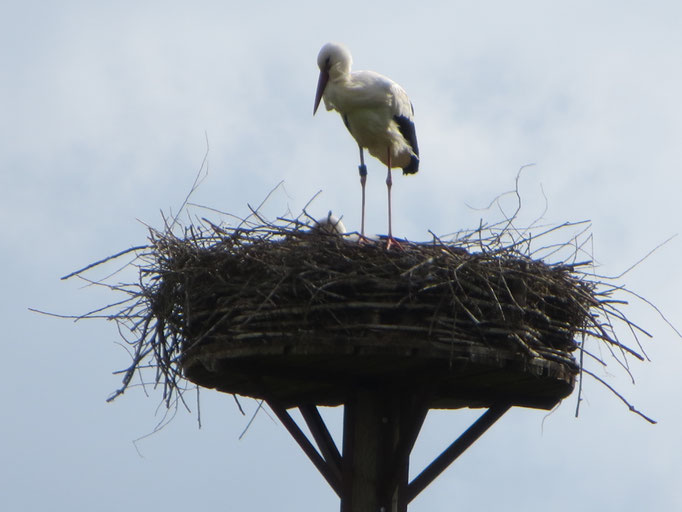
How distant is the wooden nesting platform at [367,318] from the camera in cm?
536

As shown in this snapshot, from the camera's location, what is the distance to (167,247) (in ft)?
20.6

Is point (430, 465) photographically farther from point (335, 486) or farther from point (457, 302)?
point (457, 302)

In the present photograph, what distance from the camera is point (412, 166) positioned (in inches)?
335

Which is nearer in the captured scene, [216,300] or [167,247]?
[216,300]

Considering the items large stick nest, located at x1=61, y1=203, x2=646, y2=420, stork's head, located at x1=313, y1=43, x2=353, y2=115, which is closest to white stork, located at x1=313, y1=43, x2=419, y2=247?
stork's head, located at x1=313, y1=43, x2=353, y2=115

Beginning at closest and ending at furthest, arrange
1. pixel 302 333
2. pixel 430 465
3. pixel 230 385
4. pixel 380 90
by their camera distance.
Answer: pixel 302 333 → pixel 430 465 → pixel 230 385 → pixel 380 90

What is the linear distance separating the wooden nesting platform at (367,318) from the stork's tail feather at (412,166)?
7.87 ft

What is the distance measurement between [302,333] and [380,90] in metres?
2.86

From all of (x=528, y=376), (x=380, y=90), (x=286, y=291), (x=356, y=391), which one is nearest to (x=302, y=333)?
(x=286, y=291)

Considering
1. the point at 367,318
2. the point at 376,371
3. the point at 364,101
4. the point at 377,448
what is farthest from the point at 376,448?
the point at 364,101

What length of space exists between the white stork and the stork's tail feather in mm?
299

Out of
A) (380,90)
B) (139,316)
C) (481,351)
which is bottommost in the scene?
(481,351)

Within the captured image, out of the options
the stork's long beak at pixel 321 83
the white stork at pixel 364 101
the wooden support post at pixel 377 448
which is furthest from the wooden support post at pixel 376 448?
the stork's long beak at pixel 321 83

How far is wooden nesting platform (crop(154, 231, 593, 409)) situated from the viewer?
5363 millimetres
